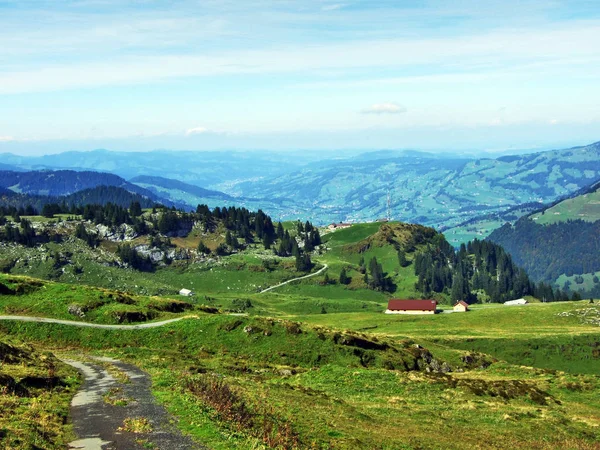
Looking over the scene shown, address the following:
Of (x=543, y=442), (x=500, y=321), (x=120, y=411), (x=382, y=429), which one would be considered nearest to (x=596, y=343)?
(x=500, y=321)

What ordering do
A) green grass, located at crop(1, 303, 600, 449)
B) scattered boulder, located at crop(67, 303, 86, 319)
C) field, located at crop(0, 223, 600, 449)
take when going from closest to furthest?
field, located at crop(0, 223, 600, 449), green grass, located at crop(1, 303, 600, 449), scattered boulder, located at crop(67, 303, 86, 319)

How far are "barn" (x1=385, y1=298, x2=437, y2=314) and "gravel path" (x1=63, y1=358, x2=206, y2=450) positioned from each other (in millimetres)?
130302

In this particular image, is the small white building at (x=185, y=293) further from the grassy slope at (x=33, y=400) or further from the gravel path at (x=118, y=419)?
the gravel path at (x=118, y=419)

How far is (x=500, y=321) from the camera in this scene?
473ft

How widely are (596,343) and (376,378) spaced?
7781 cm

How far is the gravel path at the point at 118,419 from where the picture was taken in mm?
24531

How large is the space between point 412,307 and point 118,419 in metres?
144

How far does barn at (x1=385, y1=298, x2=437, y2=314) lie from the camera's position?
164 meters

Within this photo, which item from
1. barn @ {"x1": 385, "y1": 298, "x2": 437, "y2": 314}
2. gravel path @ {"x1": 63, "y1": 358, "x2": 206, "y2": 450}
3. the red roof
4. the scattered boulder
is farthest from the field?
the red roof

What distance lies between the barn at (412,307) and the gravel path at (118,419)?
130302mm

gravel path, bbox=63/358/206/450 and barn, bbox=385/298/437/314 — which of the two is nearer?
gravel path, bbox=63/358/206/450

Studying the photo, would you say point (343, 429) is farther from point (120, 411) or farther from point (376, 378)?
point (376, 378)

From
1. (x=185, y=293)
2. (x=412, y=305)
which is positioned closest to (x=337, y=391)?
(x=412, y=305)

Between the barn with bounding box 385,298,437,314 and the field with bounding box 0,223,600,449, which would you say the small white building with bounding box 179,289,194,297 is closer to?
the barn with bounding box 385,298,437,314
